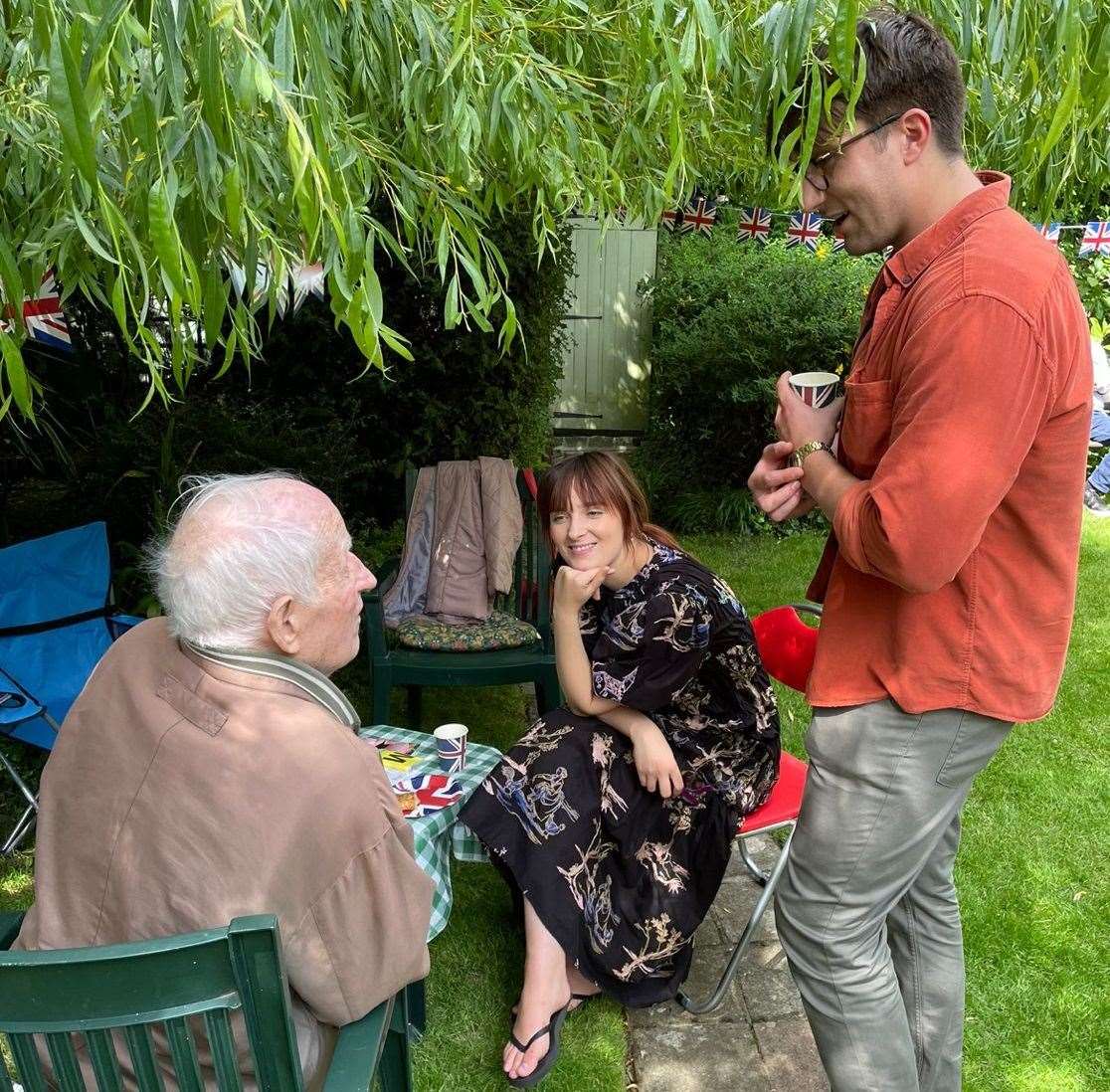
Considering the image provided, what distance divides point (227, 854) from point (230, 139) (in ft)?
3.01

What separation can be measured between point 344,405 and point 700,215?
3.54m

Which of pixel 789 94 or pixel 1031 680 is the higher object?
pixel 789 94

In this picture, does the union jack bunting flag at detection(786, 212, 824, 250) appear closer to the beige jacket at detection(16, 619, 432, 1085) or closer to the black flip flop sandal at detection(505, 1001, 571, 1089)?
the black flip flop sandal at detection(505, 1001, 571, 1089)

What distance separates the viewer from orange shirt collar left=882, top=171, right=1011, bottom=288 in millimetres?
1387

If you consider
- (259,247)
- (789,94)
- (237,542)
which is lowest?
(237,542)

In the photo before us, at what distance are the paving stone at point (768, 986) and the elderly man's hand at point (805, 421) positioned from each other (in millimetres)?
1473

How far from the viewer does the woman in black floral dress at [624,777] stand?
2.27 metres

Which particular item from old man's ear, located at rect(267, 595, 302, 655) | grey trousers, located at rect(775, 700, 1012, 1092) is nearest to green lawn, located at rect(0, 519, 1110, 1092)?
grey trousers, located at rect(775, 700, 1012, 1092)

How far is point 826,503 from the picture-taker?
1469mm

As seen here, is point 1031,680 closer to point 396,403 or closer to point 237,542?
point 237,542

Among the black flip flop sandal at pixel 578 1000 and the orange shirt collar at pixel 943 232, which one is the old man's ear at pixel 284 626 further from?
the black flip flop sandal at pixel 578 1000

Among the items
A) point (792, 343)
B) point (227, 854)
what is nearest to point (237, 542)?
point (227, 854)

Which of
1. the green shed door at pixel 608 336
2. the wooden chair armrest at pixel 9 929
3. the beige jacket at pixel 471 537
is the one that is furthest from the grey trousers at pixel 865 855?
the green shed door at pixel 608 336

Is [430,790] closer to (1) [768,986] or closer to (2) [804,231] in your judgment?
(1) [768,986]
